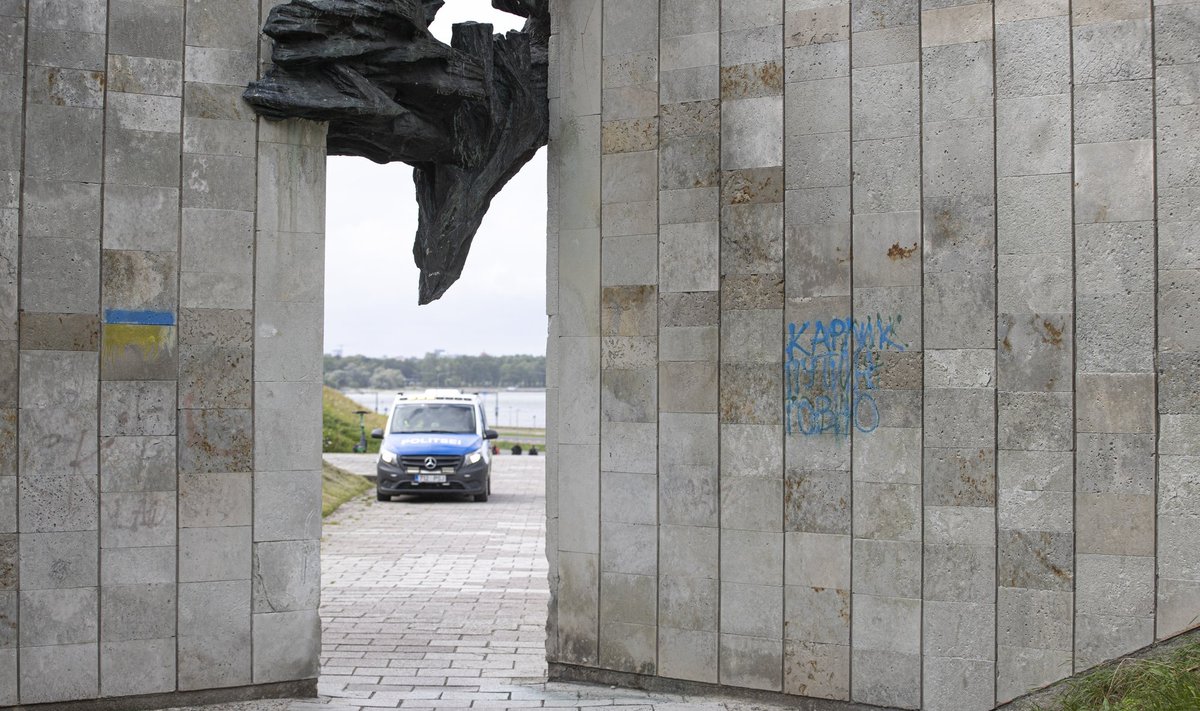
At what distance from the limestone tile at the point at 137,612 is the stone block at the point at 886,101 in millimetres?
5325

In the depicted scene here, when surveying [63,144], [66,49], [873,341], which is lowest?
[873,341]

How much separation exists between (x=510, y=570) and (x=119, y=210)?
6.78 meters

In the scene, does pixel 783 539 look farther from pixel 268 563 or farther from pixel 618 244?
pixel 268 563

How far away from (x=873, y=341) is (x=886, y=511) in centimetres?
107

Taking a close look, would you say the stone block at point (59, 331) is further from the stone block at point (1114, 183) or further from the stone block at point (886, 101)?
the stone block at point (1114, 183)

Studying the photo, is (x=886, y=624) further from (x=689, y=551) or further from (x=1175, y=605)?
(x=1175, y=605)

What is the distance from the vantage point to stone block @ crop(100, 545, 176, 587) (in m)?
6.57

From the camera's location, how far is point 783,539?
6809 mm

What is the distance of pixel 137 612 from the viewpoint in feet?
21.7

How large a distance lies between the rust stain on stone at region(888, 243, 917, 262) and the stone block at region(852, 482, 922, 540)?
1.42m

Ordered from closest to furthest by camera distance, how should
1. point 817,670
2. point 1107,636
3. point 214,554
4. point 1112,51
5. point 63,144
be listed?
point 1107,636 < point 1112,51 < point 63,144 < point 817,670 < point 214,554

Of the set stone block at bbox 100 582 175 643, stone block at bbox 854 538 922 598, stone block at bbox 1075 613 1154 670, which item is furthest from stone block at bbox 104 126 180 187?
stone block at bbox 1075 613 1154 670

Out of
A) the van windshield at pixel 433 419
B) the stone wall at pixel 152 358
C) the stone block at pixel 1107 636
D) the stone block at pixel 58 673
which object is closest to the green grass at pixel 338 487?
the van windshield at pixel 433 419

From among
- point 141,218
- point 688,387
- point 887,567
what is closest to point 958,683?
point 887,567
